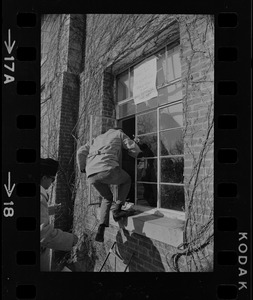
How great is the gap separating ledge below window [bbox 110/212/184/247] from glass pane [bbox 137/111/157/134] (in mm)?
989

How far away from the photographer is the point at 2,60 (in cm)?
129

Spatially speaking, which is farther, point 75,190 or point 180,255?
point 75,190

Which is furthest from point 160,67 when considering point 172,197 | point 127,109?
point 172,197

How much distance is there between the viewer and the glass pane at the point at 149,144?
2.43m

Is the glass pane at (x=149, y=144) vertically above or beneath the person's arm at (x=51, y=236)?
above

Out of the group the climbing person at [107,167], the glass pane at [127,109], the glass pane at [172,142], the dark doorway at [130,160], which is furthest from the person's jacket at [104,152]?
the glass pane at [127,109]

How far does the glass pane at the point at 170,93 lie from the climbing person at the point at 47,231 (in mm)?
1353

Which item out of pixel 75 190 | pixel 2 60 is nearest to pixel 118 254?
pixel 75 190

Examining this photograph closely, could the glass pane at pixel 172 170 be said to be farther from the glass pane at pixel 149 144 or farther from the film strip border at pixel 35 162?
the film strip border at pixel 35 162

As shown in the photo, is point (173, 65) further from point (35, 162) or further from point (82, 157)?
point (35, 162)

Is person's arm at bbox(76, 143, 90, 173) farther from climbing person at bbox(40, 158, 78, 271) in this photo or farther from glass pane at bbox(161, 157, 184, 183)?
glass pane at bbox(161, 157, 184, 183)
